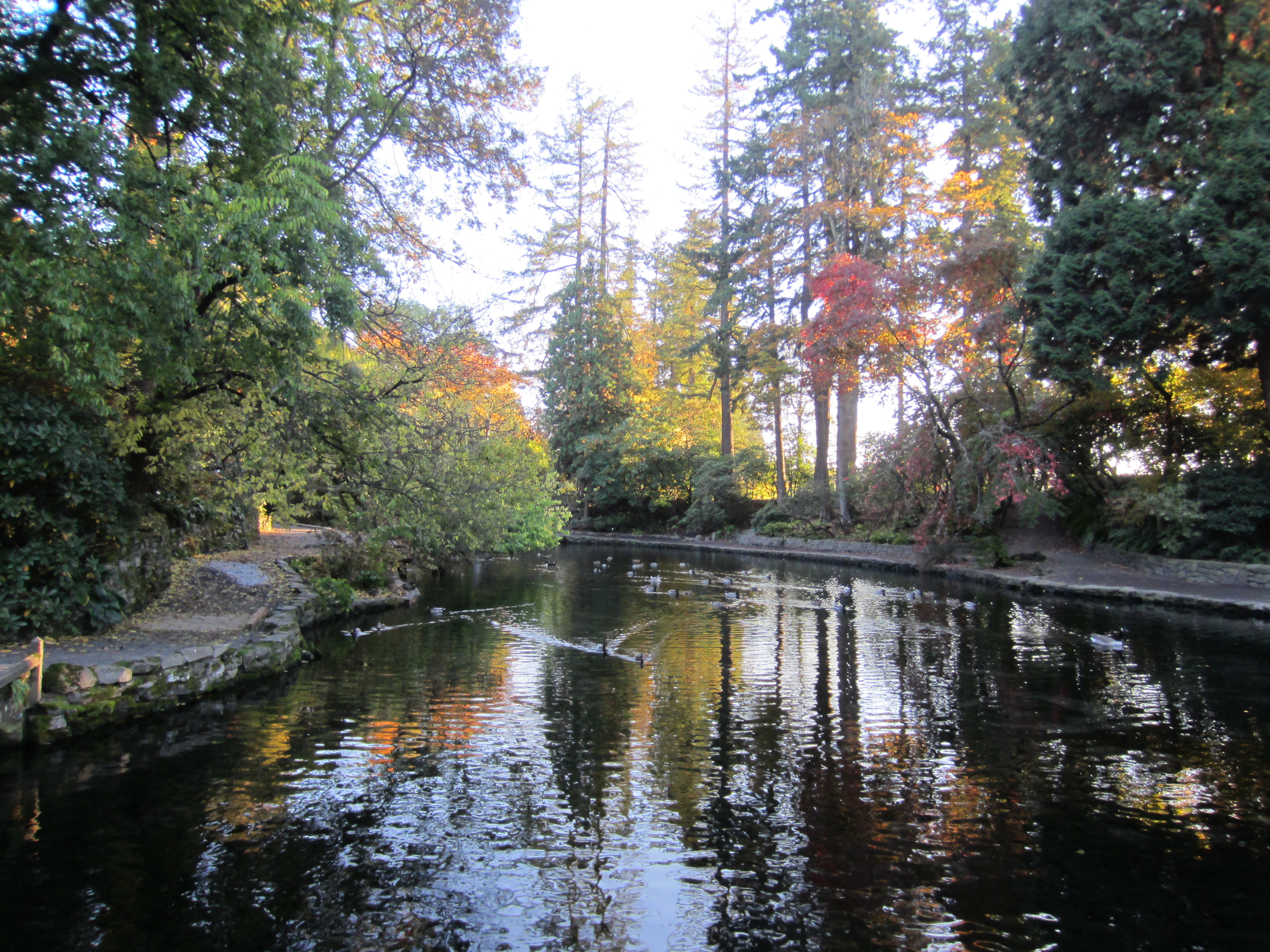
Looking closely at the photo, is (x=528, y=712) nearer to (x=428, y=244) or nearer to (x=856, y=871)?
(x=856, y=871)

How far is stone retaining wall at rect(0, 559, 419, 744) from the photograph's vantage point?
6719 millimetres

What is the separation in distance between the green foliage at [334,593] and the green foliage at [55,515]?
15.5ft

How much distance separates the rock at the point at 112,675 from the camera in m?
7.31

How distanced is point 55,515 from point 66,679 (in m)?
2.09

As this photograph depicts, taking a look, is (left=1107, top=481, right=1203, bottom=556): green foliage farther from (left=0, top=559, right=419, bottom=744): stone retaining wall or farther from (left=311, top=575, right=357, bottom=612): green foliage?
(left=0, top=559, right=419, bottom=744): stone retaining wall

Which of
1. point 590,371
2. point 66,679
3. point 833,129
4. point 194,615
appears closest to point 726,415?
point 590,371

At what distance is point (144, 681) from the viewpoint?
771 cm

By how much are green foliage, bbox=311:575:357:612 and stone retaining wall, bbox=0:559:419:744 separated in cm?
287

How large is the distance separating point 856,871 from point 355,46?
30.4ft

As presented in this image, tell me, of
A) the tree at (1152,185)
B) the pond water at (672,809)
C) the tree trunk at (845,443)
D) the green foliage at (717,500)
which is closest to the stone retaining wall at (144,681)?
the pond water at (672,809)

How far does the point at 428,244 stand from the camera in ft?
42.0

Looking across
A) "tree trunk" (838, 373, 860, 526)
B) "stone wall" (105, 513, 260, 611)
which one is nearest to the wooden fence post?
"stone wall" (105, 513, 260, 611)

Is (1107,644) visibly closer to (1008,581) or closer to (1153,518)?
(1008,581)

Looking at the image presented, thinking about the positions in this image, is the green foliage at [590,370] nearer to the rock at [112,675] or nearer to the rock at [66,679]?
the rock at [112,675]
